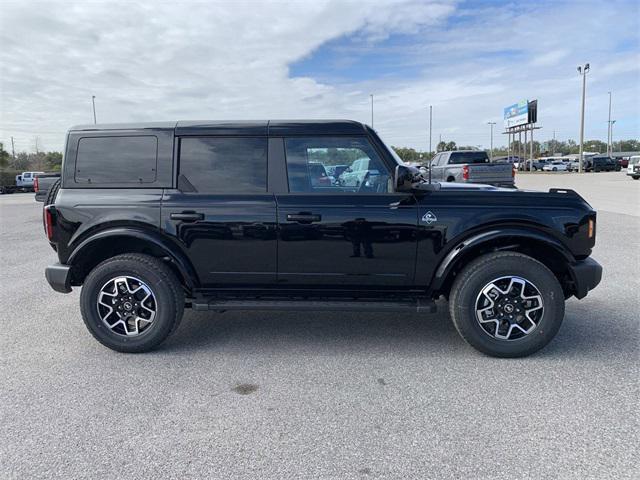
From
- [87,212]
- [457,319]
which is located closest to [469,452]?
[457,319]

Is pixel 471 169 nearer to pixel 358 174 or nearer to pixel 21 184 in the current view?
pixel 358 174

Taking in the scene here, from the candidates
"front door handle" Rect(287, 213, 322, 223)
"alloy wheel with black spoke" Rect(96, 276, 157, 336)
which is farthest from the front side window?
"alloy wheel with black spoke" Rect(96, 276, 157, 336)

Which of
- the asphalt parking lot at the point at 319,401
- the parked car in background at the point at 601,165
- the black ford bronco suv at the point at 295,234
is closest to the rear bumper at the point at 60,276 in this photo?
the black ford bronco suv at the point at 295,234

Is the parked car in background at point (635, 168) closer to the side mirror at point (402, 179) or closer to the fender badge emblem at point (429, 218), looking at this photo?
the fender badge emblem at point (429, 218)

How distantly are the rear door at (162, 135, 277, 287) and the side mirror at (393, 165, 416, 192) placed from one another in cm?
101

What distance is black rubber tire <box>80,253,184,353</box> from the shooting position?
3.93 meters

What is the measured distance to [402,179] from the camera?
3.72m

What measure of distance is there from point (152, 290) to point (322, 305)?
1.42 metres

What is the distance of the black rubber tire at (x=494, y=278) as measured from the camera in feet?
12.3

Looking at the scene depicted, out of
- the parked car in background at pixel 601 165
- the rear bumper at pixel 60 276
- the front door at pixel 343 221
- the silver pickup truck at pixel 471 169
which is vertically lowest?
the rear bumper at pixel 60 276

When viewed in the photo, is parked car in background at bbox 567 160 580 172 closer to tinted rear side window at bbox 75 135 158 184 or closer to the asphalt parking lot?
the asphalt parking lot

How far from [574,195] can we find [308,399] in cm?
270

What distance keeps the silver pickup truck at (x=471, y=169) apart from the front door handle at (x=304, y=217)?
1129 cm

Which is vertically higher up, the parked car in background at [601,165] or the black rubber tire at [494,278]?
the parked car in background at [601,165]
